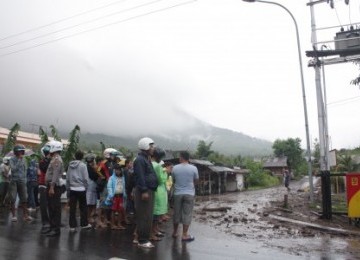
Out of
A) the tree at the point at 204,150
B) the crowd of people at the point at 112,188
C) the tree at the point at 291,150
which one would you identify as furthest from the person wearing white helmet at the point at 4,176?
the tree at the point at 291,150

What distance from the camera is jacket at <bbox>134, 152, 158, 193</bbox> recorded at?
6820 millimetres

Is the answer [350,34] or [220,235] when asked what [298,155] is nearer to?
[350,34]

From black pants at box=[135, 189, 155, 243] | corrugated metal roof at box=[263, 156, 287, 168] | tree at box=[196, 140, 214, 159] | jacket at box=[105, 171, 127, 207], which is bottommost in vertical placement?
black pants at box=[135, 189, 155, 243]

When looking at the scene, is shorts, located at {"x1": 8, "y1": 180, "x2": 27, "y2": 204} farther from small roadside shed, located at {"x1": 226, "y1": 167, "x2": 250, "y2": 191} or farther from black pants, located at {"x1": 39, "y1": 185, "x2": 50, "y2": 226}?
small roadside shed, located at {"x1": 226, "y1": 167, "x2": 250, "y2": 191}

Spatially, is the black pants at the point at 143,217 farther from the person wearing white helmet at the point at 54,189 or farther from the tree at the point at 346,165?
the tree at the point at 346,165

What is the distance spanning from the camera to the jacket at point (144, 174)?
6.82m

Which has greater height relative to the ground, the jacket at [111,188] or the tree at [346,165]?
the tree at [346,165]

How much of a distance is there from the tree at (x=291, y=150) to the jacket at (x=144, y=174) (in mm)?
60035

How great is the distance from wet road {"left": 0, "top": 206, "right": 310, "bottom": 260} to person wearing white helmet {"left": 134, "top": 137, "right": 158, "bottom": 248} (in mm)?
255

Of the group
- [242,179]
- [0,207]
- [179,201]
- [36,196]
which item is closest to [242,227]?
[179,201]

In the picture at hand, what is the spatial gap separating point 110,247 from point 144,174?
1.40 meters

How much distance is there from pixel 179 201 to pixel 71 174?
2.40 m

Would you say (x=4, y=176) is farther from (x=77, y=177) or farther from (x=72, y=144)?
(x=72, y=144)

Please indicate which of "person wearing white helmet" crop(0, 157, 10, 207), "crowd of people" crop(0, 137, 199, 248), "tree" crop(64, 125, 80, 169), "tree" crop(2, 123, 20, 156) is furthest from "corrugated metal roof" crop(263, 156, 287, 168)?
"person wearing white helmet" crop(0, 157, 10, 207)
